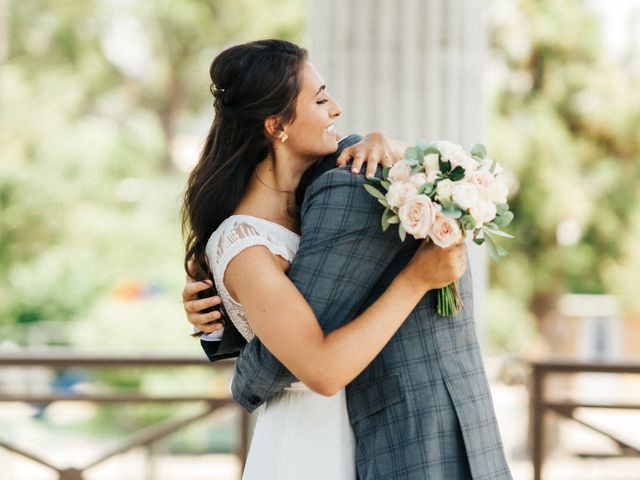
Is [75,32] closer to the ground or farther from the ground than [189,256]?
farther from the ground

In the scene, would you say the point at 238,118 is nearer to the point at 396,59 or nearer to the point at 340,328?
the point at 340,328

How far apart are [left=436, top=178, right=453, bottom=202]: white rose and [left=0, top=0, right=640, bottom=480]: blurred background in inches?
186

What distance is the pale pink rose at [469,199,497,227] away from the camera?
1.74 metres

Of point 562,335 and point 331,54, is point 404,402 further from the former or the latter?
point 562,335

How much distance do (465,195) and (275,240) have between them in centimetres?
38

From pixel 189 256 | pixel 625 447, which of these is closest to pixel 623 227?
pixel 625 447

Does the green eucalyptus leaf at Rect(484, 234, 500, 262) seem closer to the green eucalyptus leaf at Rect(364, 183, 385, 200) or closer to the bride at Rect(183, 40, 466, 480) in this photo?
the bride at Rect(183, 40, 466, 480)

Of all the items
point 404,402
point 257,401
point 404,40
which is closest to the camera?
point 404,402

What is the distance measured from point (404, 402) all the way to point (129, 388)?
12.4m

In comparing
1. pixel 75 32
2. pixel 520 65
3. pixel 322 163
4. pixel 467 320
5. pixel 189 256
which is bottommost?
pixel 467 320

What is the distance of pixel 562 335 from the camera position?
14.2 metres

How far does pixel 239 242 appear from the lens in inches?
73.7

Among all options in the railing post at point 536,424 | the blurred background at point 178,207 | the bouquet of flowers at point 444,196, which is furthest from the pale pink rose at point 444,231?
the blurred background at point 178,207

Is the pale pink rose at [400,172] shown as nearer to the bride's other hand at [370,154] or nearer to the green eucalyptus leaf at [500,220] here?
the bride's other hand at [370,154]
